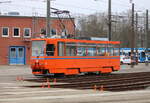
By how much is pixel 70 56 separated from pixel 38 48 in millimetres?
2544

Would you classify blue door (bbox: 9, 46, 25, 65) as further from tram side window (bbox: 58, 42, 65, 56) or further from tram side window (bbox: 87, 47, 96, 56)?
tram side window (bbox: 58, 42, 65, 56)

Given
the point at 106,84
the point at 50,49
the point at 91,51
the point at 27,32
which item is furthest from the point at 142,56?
the point at 106,84

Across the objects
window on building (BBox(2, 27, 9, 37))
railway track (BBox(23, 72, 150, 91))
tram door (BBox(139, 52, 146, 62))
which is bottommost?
tram door (BBox(139, 52, 146, 62))

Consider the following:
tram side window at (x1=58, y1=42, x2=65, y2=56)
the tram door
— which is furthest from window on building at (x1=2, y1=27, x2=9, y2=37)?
the tram door

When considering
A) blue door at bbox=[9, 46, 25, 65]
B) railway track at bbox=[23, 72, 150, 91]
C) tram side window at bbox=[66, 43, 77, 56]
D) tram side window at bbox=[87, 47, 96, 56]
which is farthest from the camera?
blue door at bbox=[9, 46, 25, 65]

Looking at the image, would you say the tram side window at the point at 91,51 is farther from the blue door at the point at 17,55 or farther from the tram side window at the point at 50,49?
the blue door at the point at 17,55

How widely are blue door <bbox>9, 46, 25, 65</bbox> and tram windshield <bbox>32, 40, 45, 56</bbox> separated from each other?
910 inches

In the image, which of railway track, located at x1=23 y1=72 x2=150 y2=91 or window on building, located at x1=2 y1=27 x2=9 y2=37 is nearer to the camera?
railway track, located at x1=23 y1=72 x2=150 y2=91

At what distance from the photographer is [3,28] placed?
5000 centimetres

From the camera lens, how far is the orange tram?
87.9 feet

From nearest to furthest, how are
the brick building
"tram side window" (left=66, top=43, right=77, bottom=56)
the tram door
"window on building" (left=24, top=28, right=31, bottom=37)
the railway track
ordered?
the railway track, "tram side window" (left=66, top=43, right=77, bottom=56), the brick building, "window on building" (left=24, top=28, right=31, bottom=37), the tram door

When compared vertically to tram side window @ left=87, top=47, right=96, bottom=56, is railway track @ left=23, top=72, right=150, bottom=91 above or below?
below

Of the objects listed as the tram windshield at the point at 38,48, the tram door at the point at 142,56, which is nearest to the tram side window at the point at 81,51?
the tram windshield at the point at 38,48

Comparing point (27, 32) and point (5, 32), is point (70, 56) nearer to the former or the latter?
point (5, 32)
